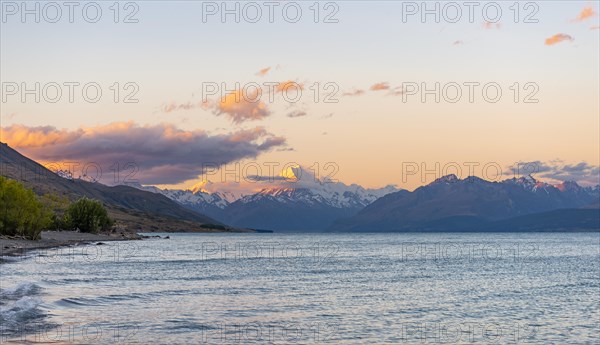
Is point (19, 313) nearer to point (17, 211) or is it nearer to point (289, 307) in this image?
point (289, 307)

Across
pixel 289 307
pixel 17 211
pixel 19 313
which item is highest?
pixel 17 211

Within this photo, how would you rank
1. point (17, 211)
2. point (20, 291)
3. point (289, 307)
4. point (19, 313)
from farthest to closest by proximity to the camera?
point (17, 211)
point (20, 291)
point (289, 307)
point (19, 313)

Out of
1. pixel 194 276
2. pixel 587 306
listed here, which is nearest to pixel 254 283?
pixel 194 276

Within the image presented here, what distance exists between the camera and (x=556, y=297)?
69.6 m

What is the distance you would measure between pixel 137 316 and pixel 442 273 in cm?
5856

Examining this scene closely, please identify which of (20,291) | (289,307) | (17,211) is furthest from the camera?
(17,211)

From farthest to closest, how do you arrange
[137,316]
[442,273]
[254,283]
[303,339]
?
[442,273]
[254,283]
[137,316]
[303,339]

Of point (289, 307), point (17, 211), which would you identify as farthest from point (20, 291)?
point (17, 211)

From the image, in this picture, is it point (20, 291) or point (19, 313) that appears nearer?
point (19, 313)

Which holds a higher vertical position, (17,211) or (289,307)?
(17,211)

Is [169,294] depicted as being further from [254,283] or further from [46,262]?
[46,262]

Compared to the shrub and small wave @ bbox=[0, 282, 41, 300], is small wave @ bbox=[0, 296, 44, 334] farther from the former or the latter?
the shrub

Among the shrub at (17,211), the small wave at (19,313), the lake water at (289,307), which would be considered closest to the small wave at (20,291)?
the lake water at (289,307)

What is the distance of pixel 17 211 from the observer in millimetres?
158250
